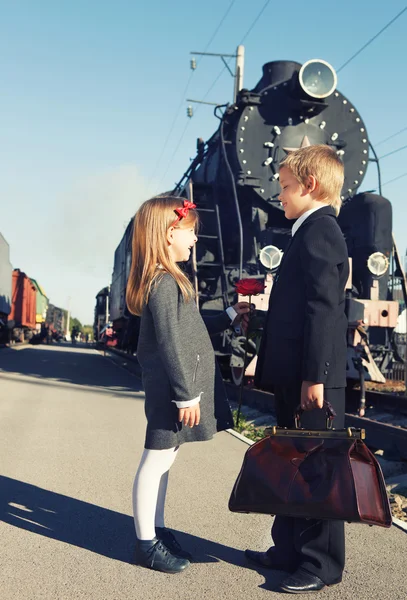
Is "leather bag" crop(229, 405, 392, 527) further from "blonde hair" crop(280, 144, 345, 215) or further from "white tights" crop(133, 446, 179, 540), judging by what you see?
"blonde hair" crop(280, 144, 345, 215)

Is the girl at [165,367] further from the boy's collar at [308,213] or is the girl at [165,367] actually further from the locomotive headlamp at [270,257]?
the locomotive headlamp at [270,257]

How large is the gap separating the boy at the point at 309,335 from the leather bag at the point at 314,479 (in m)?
0.19

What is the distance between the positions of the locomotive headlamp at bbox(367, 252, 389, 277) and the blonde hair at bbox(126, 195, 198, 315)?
514 cm

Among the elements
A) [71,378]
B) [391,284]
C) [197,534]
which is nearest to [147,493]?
[197,534]

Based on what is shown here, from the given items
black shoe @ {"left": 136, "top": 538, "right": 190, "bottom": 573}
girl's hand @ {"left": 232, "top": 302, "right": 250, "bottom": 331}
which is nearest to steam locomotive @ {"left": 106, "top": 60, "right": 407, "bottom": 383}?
girl's hand @ {"left": 232, "top": 302, "right": 250, "bottom": 331}

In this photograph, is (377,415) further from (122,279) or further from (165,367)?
(122,279)

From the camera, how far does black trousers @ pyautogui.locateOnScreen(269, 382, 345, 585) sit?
2.75m

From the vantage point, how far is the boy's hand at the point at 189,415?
112 inches

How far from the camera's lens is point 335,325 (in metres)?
2.78

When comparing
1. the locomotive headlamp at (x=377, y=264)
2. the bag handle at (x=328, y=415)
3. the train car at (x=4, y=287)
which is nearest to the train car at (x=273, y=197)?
the locomotive headlamp at (x=377, y=264)

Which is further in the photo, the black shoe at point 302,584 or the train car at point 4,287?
the train car at point 4,287

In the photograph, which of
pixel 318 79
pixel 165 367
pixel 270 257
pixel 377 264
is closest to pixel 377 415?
pixel 377 264

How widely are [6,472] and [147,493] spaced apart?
204 centimetres

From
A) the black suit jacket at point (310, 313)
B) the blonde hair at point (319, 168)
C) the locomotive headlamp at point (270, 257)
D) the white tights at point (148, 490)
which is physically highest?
the locomotive headlamp at point (270, 257)
